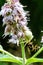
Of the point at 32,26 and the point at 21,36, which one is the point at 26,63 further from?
the point at 32,26

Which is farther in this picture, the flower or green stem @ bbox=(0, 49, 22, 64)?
green stem @ bbox=(0, 49, 22, 64)

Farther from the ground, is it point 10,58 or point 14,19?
point 14,19

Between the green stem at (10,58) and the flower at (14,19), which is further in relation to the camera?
the green stem at (10,58)

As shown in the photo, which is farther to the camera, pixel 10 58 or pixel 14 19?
pixel 10 58

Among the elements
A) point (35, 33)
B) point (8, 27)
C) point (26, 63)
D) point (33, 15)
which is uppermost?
point (33, 15)

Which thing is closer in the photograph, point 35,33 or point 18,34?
point 18,34

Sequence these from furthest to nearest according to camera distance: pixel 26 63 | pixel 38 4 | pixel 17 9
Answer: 1. pixel 38 4
2. pixel 26 63
3. pixel 17 9

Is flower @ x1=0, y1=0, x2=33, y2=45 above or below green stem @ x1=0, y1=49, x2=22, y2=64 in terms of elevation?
above

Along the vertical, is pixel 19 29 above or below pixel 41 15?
below

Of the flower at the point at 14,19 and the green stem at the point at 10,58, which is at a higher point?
the flower at the point at 14,19

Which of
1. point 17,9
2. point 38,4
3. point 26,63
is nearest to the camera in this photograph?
point 17,9

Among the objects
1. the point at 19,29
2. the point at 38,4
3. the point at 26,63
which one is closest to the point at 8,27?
the point at 19,29
